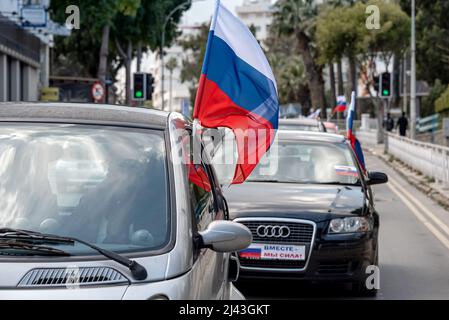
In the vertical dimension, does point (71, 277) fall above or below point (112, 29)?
below

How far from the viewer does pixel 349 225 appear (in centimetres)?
875

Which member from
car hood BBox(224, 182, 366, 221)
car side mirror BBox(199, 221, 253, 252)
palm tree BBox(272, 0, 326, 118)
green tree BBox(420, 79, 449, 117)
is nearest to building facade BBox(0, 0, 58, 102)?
car hood BBox(224, 182, 366, 221)

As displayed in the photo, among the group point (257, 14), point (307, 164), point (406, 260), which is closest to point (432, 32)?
point (406, 260)

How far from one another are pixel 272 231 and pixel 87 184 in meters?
4.12

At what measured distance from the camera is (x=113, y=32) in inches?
1790

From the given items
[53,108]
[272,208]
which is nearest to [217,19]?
[53,108]

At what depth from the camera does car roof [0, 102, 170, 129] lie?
496 centimetres

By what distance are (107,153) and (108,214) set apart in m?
0.40

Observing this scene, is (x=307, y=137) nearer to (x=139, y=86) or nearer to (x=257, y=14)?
(x=139, y=86)

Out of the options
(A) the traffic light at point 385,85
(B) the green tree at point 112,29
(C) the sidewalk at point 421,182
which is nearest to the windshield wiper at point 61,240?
(C) the sidewalk at point 421,182

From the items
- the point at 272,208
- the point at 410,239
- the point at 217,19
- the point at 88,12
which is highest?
the point at 88,12

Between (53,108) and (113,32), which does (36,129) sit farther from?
(113,32)

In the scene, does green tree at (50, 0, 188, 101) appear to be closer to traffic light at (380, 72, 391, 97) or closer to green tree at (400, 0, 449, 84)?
traffic light at (380, 72, 391, 97)

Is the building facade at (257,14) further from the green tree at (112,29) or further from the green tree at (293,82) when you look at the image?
the green tree at (112,29)
